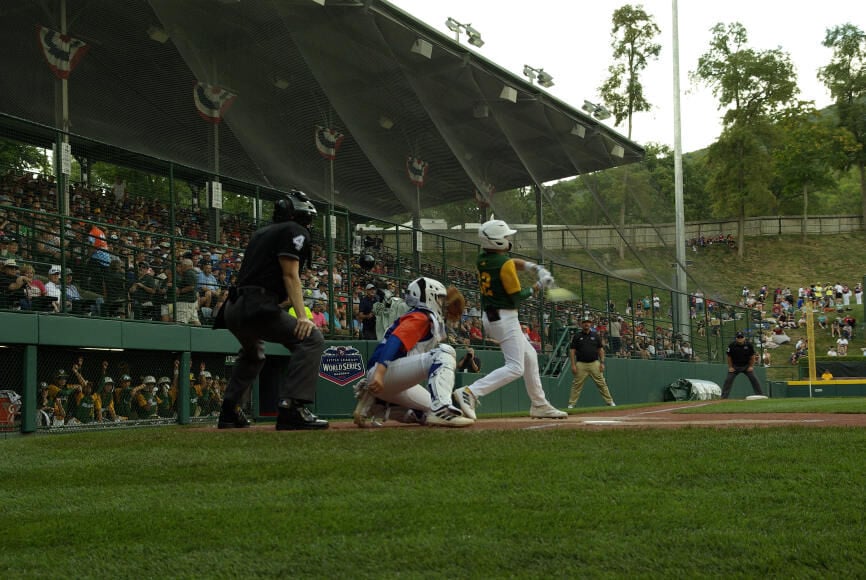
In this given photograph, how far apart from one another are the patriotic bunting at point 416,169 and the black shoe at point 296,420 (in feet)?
54.3

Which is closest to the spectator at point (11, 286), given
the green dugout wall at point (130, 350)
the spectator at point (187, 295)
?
the green dugout wall at point (130, 350)

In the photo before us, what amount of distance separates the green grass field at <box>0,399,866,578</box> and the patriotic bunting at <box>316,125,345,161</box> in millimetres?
16745

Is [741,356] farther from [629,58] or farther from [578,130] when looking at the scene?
[629,58]

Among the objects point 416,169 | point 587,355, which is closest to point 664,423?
point 587,355

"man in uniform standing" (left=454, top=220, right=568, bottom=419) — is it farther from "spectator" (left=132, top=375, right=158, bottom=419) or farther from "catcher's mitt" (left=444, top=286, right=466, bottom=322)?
"spectator" (left=132, top=375, right=158, bottom=419)

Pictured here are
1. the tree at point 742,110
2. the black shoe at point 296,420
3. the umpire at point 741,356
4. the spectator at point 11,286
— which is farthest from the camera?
the tree at point 742,110

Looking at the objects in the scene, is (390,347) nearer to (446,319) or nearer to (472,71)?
(446,319)

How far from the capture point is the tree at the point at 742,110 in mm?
70062

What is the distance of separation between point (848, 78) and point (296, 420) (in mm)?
82094

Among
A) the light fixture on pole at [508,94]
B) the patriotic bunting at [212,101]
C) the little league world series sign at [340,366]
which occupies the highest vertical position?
the light fixture on pole at [508,94]

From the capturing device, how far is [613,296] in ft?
87.0

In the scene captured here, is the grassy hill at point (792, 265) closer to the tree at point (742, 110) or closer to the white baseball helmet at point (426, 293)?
the tree at point (742, 110)

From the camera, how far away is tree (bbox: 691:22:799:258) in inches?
2758

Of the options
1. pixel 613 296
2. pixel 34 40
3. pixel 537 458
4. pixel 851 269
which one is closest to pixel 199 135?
pixel 34 40
